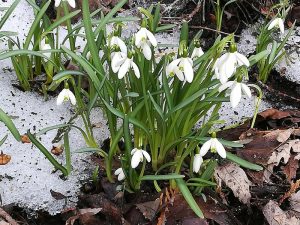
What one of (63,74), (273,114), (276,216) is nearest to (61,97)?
(63,74)

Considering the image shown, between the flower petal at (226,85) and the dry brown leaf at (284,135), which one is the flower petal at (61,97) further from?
the dry brown leaf at (284,135)

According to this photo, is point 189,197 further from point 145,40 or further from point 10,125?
point 10,125

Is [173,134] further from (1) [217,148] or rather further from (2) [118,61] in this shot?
(2) [118,61]

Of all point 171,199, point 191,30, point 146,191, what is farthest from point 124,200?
point 191,30

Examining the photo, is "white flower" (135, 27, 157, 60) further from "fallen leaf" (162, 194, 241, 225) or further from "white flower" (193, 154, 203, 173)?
"fallen leaf" (162, 194, 241, 225)

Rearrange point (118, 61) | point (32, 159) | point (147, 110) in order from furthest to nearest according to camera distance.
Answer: point (32, 159) → point (147, 110) → point (118, 61)

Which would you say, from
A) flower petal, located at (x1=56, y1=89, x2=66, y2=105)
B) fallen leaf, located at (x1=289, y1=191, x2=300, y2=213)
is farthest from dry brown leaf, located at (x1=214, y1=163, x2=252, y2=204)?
flower petal, located at (x1=56, y1=89, x2=66, y2=105)
